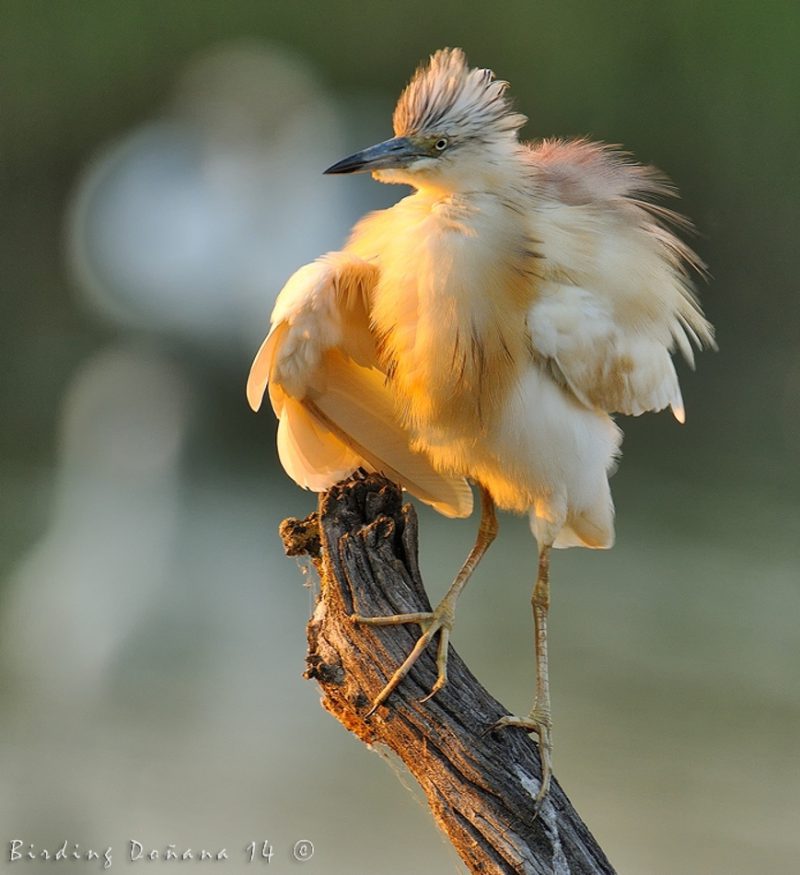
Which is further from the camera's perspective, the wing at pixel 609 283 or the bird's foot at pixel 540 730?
the wing at pixel 609 283

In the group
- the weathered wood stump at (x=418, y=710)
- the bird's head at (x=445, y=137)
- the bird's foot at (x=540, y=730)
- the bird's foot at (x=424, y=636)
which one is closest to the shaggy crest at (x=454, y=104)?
the bird's head at (x=445, y=137)

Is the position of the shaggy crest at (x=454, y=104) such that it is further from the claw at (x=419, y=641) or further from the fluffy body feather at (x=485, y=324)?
the claw at (x=419, y=641)

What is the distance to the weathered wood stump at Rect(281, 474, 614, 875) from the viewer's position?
1.09 meters

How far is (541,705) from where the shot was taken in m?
1.21

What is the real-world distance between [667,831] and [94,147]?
3196 mm

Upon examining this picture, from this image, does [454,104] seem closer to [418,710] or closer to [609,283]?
[609,283]

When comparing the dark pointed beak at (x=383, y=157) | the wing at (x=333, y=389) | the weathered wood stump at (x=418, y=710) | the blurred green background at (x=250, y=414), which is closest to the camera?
the weathered wood stump at (x=418, y=710)

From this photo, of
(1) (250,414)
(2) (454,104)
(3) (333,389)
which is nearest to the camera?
(2) (454,104)

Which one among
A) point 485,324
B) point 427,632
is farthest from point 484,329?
point 427,632

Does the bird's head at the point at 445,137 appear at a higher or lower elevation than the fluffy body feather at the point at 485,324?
higher

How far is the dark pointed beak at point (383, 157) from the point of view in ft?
3.94

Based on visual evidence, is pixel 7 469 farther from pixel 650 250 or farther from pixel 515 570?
pixel 650 250

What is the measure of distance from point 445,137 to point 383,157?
69mm

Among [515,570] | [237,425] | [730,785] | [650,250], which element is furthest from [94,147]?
[650,250]
